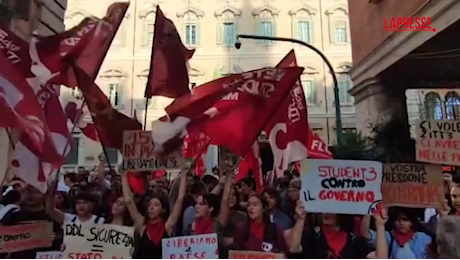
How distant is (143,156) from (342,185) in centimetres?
236

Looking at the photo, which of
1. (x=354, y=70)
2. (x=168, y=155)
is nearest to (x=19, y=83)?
(x=168, y=155)

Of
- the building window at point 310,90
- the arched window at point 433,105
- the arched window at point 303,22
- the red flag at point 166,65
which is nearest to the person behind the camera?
the red flag at point 166,65

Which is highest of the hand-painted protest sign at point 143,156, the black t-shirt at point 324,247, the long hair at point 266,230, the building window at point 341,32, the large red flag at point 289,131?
the building window at point 341,32

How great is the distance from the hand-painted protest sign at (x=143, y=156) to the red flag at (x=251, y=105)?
77cm

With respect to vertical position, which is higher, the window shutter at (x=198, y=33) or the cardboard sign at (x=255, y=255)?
the window shutter at (x=198, y=33)

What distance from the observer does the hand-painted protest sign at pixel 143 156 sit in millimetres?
5426

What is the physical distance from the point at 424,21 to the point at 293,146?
6.24 metres

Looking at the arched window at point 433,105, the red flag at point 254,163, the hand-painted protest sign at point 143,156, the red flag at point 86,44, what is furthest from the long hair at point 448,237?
the arched window at point 433,105

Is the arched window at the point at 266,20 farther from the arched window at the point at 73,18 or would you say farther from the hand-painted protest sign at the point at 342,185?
the hand-painted protest sign at the point at 342,185

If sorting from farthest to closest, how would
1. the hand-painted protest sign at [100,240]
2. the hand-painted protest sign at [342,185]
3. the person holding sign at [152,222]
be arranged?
the person holding sign at [152,222], the hand-painted protest sign at [342,185], the hand-painted protest sign at [100,240]

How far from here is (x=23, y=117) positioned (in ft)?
18.9

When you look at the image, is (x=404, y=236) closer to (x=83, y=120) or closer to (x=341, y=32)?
(x=83, y=120)

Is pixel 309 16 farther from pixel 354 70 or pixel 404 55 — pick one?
pixel 404 55
